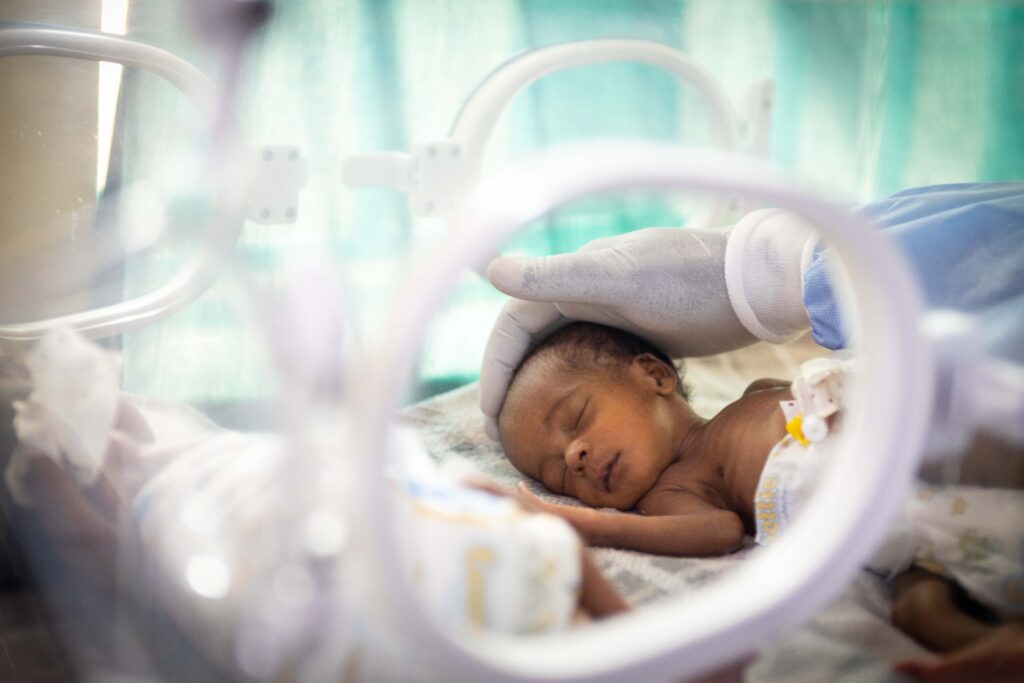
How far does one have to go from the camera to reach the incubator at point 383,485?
0.52m

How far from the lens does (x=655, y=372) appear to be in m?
1.19

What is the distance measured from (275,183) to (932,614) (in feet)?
2.42

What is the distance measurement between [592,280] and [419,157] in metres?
0.29

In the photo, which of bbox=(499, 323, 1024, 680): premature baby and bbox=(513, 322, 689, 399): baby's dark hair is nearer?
bbox=(499, 323, 1024, 680): premature baby

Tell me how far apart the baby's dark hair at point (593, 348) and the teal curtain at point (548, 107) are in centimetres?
13

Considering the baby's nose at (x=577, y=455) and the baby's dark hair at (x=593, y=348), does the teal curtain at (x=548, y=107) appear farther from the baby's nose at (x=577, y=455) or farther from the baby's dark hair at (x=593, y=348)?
the baby's nose at (x=577, y=455)

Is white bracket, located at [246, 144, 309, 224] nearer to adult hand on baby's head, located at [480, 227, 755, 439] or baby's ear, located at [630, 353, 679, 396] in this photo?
adult hand on baby's head, located at [480, 227, 755, 439]

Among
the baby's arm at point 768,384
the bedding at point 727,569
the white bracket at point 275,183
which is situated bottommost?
the bedding at point 727,569

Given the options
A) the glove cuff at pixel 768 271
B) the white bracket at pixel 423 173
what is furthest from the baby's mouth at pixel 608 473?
the white bracket at pixel 423 173

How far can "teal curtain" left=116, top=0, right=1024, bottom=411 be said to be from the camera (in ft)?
2.95

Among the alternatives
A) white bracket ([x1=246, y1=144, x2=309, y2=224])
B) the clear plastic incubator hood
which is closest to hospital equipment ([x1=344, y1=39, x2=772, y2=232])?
white bracket ([x1=246, y1=144, x2=309, y2=224])

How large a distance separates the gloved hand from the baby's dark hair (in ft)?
0.04

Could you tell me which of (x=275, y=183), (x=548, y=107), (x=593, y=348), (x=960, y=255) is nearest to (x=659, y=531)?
(x=593, y=348)

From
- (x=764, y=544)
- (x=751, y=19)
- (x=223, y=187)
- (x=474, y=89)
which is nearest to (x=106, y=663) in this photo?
(x=223, y=187)
